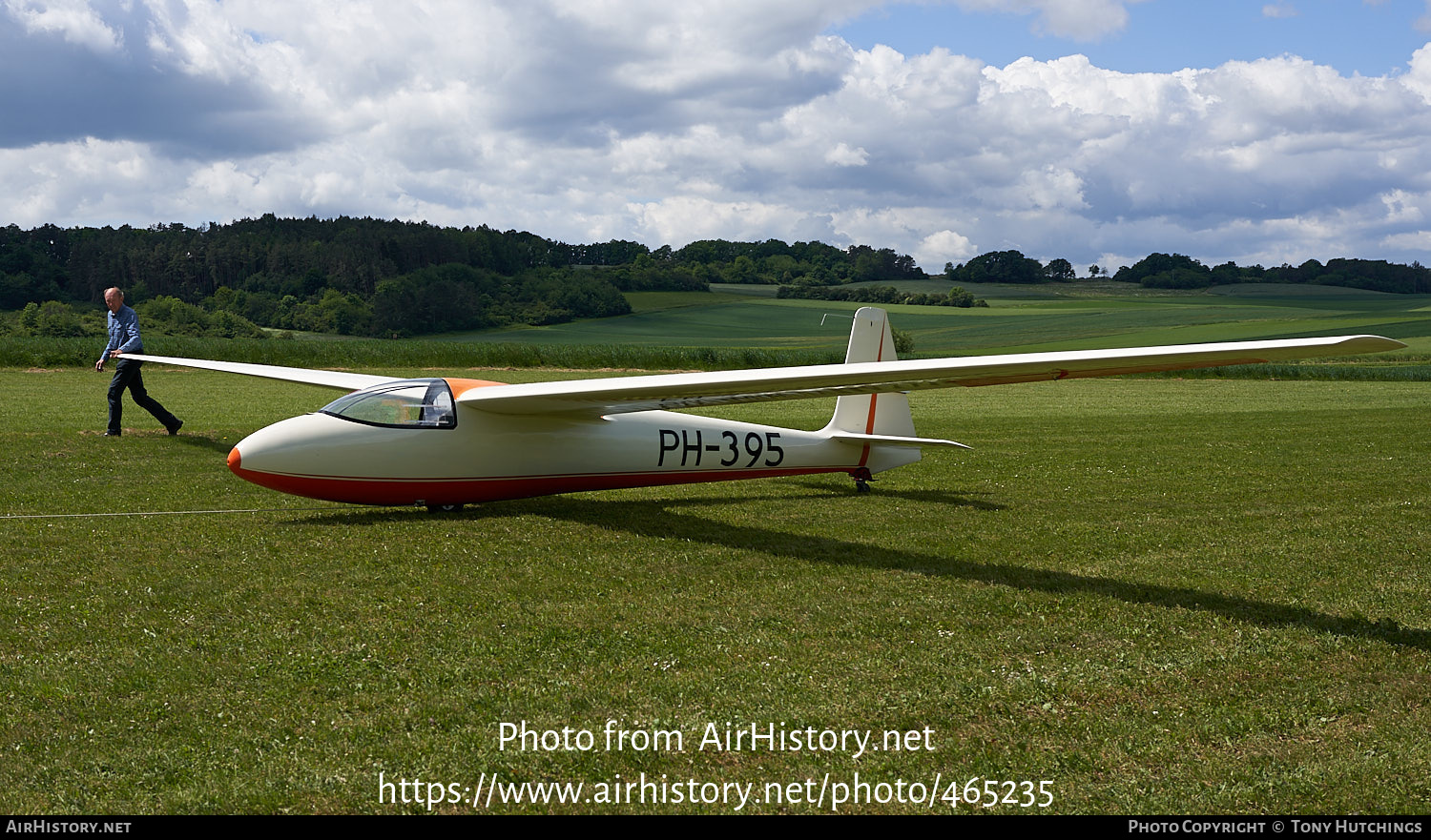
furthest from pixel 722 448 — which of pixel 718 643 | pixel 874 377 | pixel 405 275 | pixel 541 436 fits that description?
pixel 405 275

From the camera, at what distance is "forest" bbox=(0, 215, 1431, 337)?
86375 mm

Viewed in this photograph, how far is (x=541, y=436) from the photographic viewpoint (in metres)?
11.7

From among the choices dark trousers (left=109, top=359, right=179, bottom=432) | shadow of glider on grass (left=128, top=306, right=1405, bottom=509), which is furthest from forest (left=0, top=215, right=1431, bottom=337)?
shadow of glider on grass (left=128, top=306, right=1405, bottom=509)

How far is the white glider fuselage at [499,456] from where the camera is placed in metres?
10.7

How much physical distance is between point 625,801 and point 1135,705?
9.34 ft

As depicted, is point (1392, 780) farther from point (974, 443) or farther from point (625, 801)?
point (974, 443)

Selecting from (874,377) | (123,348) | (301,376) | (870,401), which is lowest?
(870,401)

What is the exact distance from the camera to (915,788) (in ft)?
14.9

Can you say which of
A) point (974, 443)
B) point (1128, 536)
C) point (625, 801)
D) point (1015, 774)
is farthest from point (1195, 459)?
point (625, 801)

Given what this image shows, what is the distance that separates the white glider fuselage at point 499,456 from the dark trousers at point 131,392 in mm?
6808

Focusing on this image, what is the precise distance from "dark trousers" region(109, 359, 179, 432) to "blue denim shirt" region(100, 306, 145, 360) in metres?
0.24

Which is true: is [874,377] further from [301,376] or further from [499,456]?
[301,376]

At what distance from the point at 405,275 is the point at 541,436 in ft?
305

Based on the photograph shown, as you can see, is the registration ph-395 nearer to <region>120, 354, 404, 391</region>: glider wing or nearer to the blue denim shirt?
<region>120, 354, 404, 391</region>: glider wing
